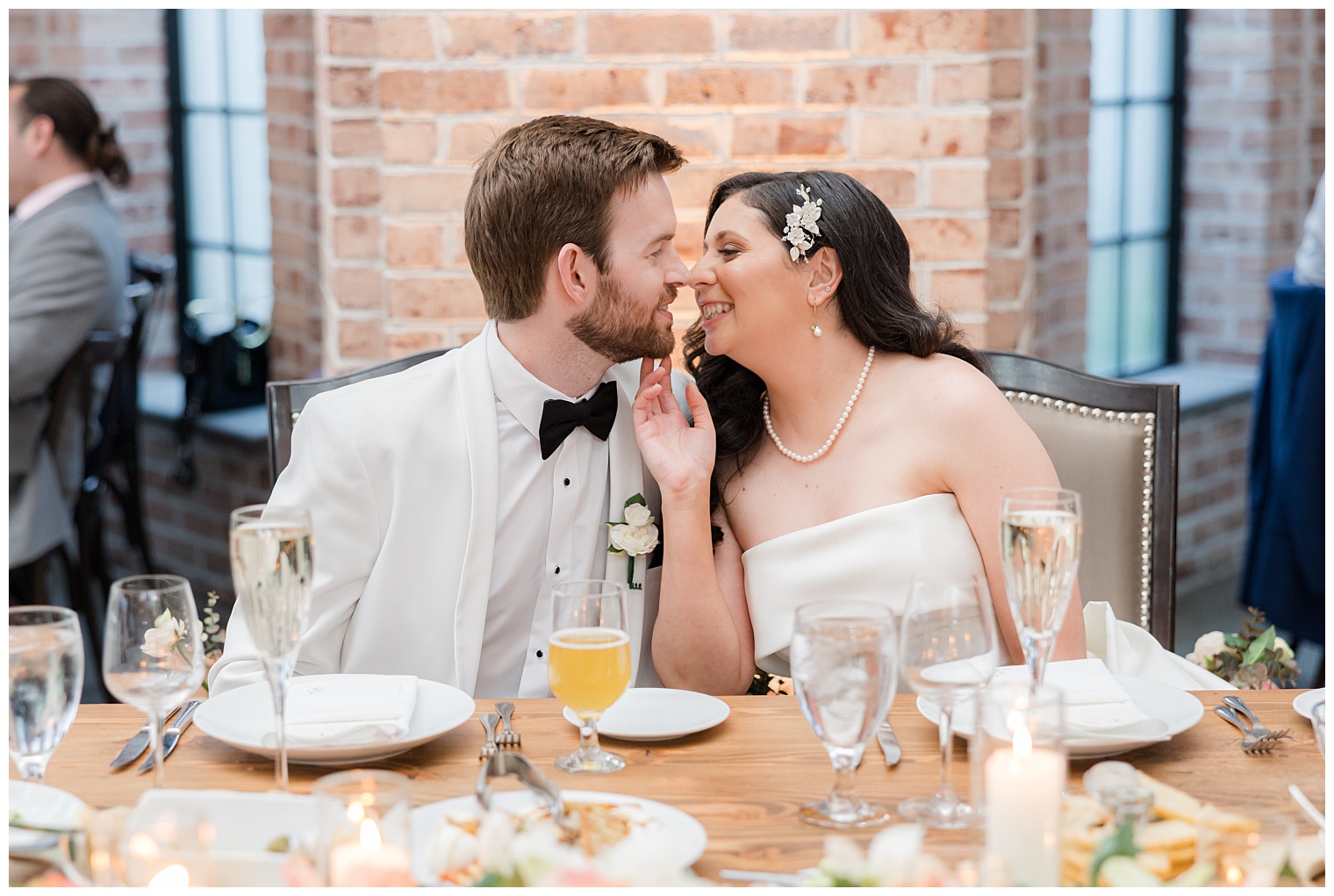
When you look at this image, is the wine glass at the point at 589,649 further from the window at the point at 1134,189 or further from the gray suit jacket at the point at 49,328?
the window at the point at 1134,189

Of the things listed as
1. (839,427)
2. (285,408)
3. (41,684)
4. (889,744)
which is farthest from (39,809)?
(839,427)

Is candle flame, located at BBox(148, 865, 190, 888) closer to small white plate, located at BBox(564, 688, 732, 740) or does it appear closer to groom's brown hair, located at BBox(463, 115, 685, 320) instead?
small white plate, located at BBox(564, 688, 732, 740)

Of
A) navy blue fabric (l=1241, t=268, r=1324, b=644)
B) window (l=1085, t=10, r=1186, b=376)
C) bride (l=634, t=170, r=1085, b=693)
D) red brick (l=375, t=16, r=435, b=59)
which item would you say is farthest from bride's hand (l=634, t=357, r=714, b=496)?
window (l=1085, t=10, r=1186, b=376)

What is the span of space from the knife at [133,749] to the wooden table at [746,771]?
1 cm

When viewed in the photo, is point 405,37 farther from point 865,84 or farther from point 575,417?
point 575,417

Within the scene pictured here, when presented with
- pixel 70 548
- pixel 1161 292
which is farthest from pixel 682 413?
pixel 1161 292

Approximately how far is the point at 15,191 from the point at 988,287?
2.85m

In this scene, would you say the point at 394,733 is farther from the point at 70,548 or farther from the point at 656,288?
the point at 70,548

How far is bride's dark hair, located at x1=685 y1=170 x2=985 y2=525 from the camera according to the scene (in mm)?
2078

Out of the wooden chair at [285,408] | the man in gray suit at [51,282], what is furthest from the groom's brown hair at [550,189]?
the man in gray suit at [51,282]

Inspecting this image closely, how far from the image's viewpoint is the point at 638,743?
1.43 meters

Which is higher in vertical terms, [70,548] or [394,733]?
[394,733]

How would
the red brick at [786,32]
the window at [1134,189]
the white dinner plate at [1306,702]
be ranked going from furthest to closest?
the window at [1134,189] < the red brick at [786,32] < the white dinner plate at [1306,702]

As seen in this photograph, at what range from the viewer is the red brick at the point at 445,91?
277 cm
